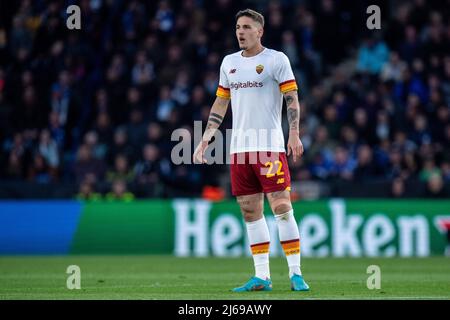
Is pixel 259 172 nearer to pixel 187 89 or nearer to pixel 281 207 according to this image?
pixel 281 207

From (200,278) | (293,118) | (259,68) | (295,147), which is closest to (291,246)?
(295,147)

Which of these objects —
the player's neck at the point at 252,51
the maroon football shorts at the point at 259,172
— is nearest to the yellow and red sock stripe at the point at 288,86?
the player's neck at the point at 252,51

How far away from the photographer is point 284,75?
10305mm

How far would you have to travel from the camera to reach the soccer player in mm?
10266

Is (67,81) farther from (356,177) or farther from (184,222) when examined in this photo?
(356,177)

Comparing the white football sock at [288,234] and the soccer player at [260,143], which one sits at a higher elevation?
the soccer player at [260,143]

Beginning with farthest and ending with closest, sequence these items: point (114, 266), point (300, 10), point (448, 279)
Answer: point (300, 10)
point (114, 266)
point (448, 279)

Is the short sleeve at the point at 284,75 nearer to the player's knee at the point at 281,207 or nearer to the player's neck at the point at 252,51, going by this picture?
the player's neck at the point at 252,51

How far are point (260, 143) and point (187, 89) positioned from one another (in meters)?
12.4

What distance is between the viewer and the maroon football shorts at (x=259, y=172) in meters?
10.3

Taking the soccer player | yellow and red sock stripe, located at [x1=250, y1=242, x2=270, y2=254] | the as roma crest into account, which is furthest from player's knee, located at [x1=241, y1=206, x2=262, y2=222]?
the as roma crest

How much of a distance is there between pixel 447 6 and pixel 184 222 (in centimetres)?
913
